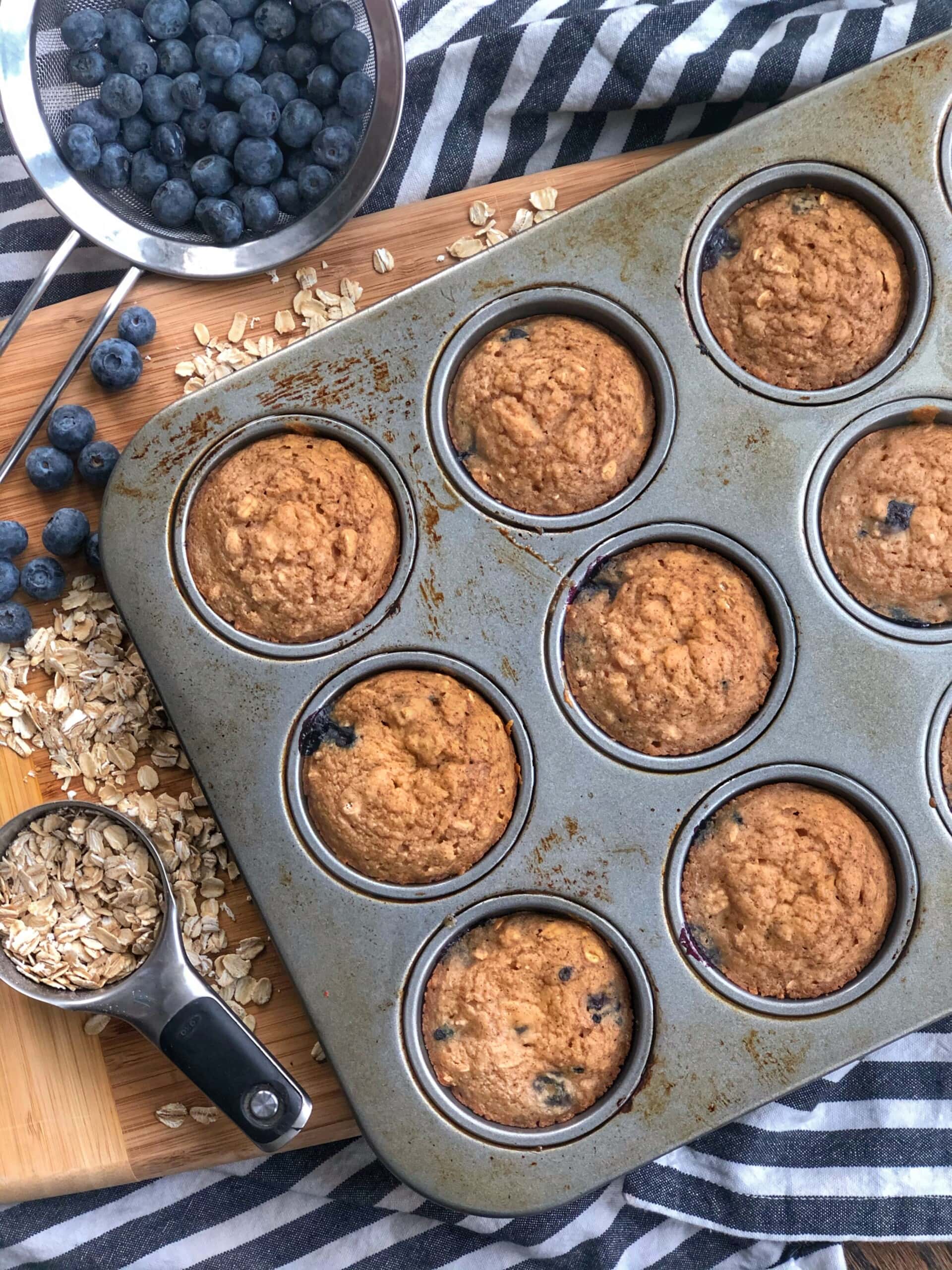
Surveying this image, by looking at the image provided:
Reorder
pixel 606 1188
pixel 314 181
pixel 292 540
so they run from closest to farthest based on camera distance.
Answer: pixel 292 540, pixel 314 181, pixel 606 1188

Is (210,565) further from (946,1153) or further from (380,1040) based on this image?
(946,1153)

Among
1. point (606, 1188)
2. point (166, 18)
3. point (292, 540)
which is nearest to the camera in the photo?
point (292, 540)

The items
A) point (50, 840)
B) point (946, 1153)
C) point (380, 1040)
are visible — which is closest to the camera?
point (380, 1040)

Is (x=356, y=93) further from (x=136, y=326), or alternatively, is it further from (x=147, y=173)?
(x=136, y=326)

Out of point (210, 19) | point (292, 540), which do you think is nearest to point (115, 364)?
point (292, 540)

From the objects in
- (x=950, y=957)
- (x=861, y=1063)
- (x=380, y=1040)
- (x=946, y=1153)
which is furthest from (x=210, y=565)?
(x=946, y=1153)

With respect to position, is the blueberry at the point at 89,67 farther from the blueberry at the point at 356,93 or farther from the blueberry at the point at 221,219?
the blueberry at the point at 356,93

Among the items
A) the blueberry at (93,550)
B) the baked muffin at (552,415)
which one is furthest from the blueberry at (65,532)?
the baked muffin at (552,415)
